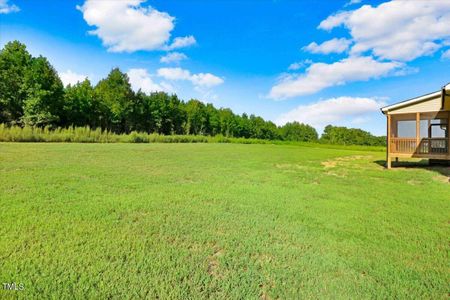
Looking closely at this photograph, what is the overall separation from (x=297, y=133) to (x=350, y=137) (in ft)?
57.0

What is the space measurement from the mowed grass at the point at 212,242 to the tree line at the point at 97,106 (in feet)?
90.7

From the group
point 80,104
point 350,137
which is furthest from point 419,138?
point 350,137

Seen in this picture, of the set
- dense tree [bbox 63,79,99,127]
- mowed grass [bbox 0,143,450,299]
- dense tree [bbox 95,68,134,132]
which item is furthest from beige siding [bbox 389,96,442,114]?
dense tree [bbox 63,79,99,127]

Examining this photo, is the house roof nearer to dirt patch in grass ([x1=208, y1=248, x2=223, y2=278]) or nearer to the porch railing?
the porch railing

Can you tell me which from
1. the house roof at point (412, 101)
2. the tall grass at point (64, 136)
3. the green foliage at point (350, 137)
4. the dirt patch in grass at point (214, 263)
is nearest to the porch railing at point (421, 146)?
the house roof at point (412, 101)

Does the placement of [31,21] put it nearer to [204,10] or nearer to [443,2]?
[204,10]

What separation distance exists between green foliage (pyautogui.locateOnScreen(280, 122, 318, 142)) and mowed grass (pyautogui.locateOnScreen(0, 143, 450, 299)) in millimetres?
76355

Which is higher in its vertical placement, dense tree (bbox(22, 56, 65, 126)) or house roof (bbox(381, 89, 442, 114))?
dense tree (bbox(22, 56, 65, 126))

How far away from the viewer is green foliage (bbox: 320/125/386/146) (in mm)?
63306

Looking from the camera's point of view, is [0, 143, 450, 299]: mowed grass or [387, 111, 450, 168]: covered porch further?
[387, 111, 450, 168]: covered porch

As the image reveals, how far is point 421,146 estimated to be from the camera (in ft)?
37.1

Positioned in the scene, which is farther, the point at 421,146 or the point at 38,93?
the point at 38,93

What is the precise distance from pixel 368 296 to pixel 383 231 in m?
1.88

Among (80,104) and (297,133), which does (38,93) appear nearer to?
(80,104)
